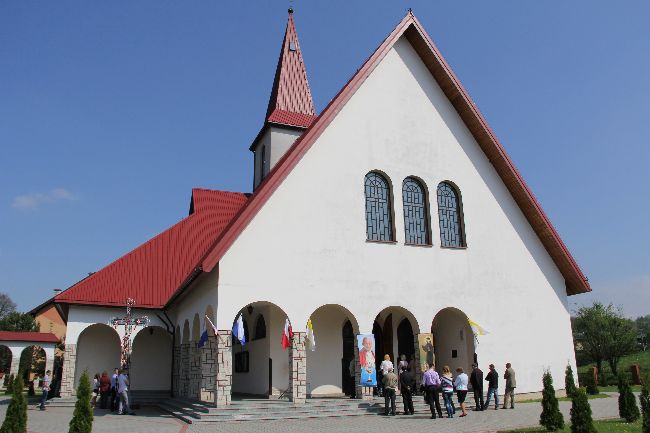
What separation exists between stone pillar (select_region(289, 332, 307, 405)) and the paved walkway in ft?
4.68

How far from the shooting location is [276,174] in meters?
16.2

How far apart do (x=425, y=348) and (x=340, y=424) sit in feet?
16.2

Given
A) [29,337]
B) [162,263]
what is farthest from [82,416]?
[29,337]

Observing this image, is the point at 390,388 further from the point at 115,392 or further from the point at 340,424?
the point at 115,392

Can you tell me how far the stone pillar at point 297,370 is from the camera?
1535 cm

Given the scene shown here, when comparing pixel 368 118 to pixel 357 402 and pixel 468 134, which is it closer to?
pixel 468 134

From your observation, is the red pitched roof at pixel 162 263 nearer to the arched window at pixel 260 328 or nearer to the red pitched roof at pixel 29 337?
the arched window at pixel 260 328

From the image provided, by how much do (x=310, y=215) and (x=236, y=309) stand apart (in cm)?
356

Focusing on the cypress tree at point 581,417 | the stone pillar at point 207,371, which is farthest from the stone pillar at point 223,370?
the cypress tree at point 581,417

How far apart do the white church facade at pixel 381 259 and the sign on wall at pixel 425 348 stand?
0.63ft

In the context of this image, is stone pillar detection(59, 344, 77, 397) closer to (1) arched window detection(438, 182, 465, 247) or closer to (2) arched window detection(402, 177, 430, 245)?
(2) arched window detection(402, 177, 430, 245)

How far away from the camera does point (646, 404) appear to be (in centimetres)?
945

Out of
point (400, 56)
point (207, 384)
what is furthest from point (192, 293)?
point (400, 56)

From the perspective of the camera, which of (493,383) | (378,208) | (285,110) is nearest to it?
(493,383)
